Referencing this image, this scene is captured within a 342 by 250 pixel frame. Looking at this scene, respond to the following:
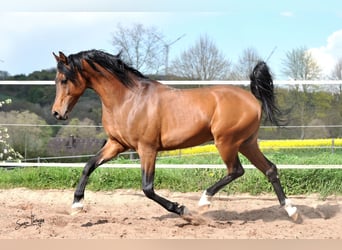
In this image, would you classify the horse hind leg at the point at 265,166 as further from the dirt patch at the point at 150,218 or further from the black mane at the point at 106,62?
the black mane at the point at 106,62

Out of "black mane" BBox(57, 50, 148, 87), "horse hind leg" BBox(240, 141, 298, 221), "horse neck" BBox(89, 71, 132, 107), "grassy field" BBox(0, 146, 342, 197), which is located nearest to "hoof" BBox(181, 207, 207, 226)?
"horse hind leg" BBox(240, 141, 298, 221)

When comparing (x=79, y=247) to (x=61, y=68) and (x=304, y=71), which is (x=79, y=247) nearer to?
(x=61, y=68)

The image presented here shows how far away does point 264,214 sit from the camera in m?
5.64

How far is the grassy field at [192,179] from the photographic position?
6.67 m

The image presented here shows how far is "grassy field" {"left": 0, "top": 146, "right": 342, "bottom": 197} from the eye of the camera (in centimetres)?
667

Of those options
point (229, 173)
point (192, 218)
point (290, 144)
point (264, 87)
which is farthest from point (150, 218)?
point (290, 144)

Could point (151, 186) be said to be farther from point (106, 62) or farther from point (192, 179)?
point (192, 179)

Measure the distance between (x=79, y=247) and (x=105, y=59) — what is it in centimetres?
230

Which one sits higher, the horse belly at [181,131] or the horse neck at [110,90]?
the horse neck at [110,90]

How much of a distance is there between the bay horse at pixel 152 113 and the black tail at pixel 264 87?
0.22 m

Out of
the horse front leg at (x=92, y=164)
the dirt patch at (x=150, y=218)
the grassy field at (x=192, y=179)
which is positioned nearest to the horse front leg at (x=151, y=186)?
the dirt patch at (x=150, y=218)

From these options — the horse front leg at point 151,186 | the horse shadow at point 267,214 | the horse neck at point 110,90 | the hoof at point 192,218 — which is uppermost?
the horse neck at point 110,90

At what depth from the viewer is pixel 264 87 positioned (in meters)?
5.46

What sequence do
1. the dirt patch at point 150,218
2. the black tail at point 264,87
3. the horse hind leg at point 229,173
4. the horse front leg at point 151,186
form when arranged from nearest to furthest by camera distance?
1. the dirt patch at point 150,218
2. the horse front leg at point 151,186
3. the horse hind leg at point 229,173
4. the black tail at point 264,87
